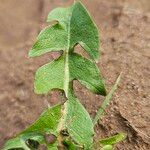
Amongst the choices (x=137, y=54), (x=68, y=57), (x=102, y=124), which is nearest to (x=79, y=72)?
(x=68, y=57)

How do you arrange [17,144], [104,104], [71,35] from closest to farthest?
[17,144]
[104,104]
[71,35]

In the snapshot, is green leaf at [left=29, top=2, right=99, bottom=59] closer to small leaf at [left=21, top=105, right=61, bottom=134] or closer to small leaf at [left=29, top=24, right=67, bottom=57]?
small leaf at [left=29, top=24, right=67, bottom=57]

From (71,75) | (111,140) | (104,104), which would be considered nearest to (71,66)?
(71,75)

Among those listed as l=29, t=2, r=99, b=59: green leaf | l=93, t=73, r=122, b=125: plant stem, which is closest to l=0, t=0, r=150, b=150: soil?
l=93, t=73, r=122, b=125: plant stem

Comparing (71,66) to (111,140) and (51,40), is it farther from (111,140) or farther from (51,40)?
(111,140)

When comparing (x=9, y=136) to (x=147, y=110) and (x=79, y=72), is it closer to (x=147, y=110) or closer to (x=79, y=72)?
(x=79, y=72)
